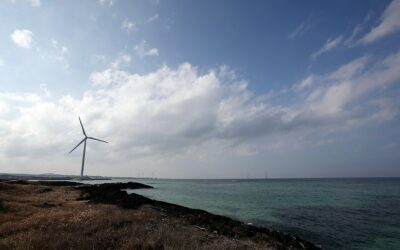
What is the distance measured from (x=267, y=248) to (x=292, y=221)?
17477mm

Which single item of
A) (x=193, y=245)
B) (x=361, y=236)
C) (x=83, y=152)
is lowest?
(x=361, y=236)

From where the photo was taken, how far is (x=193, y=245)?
1514 cm

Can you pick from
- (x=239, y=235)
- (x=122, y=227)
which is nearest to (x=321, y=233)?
(x=239, y=235)

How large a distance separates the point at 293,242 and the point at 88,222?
1464cm

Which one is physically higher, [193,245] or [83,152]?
[83,152]

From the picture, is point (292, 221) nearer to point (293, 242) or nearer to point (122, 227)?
point (293, 242)

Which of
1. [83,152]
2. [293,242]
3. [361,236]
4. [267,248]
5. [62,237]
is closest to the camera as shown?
[62,237]

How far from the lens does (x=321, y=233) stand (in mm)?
27031

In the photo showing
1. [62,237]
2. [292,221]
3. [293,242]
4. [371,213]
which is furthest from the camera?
[371,213]

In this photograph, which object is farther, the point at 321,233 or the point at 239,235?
the point at 321,233

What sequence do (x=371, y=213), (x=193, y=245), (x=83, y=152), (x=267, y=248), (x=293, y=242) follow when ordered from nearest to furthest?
(x=193, y=245)
(x=267, y=248)
(x=293, y=242)
(x=371, y=213)
(x=83, y=152)

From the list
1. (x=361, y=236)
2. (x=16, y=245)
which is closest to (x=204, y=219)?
(x=361, y=236)

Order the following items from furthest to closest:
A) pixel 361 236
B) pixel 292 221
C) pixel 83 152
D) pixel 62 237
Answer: pixel 83 152, pixel 292 221, pixel 361 236, pixel 62 237

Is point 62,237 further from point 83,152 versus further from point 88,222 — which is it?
point 83,152
